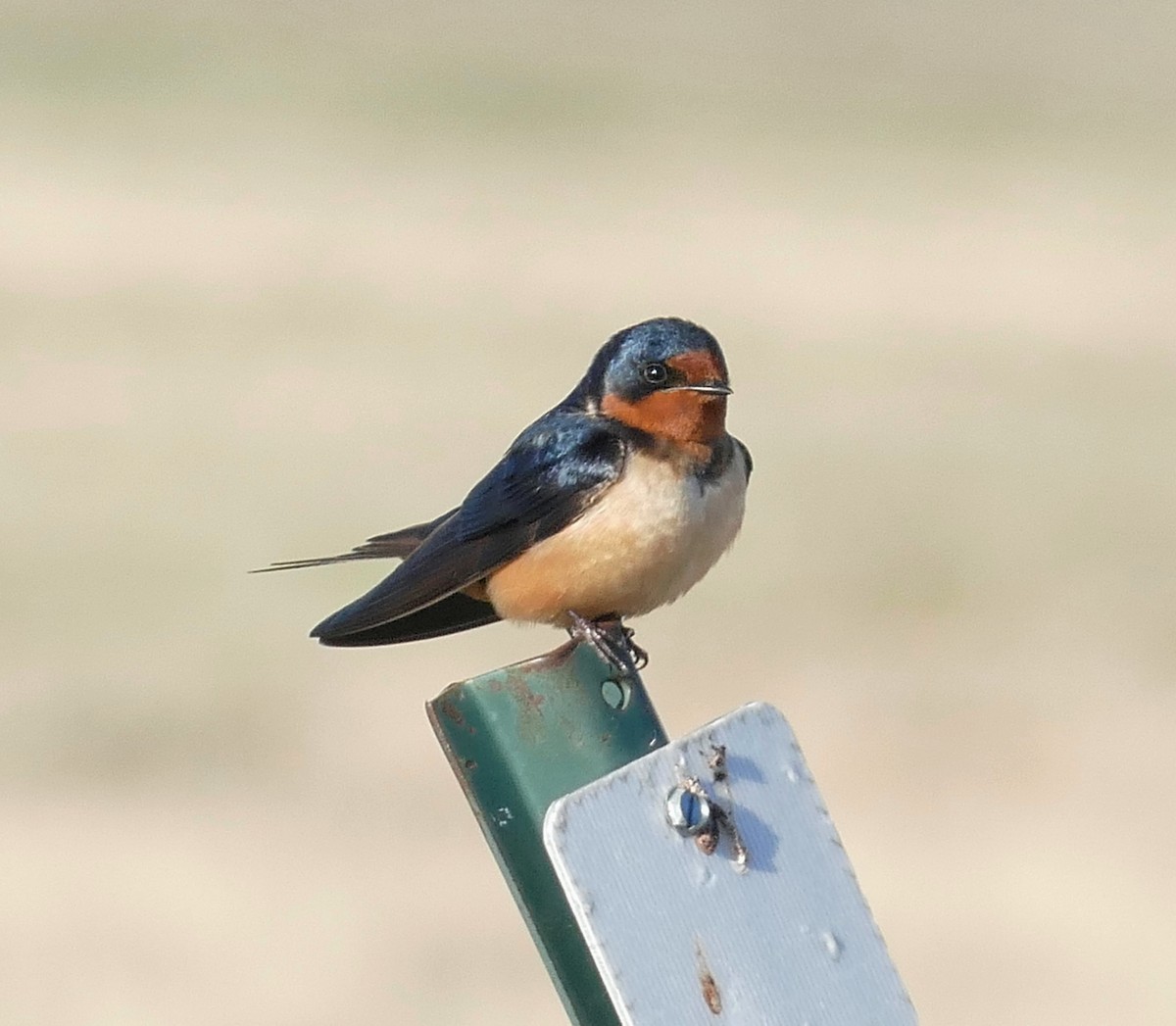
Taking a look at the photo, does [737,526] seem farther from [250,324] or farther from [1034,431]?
[250,324]

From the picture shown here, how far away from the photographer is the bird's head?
11.7 ft

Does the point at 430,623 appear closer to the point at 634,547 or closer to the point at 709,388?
the point at 634,547

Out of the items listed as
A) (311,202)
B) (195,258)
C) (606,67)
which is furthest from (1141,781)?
(606,67)

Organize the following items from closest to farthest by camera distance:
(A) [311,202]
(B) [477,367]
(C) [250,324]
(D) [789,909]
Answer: (D) [789,909]
(B) [477,367]
(C) [250,324]
(A) [311,202]

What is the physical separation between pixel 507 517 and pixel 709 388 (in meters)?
0.39

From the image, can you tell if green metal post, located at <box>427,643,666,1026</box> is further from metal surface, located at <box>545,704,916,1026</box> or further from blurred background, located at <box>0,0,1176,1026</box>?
blurred background, located at <box>0,0,1176,1026</box>

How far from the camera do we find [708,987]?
6.56 ft

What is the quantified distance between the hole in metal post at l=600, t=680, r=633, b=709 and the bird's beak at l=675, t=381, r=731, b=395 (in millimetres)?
1147

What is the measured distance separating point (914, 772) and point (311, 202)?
9.29 metres

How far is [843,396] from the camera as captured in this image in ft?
40.2

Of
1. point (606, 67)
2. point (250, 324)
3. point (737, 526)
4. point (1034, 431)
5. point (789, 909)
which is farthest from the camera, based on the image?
point (606, 67)

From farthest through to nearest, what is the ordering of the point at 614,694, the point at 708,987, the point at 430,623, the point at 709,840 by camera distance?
the point at 430,623, the point at 614,694, the point at 709,840, the point at 708,987

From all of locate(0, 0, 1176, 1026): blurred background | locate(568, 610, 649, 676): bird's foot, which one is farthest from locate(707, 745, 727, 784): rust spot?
locate(0, 0, 1176, 1026): blurred background

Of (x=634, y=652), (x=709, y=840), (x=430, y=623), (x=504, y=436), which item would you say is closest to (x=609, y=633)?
(x=634, y=652)
